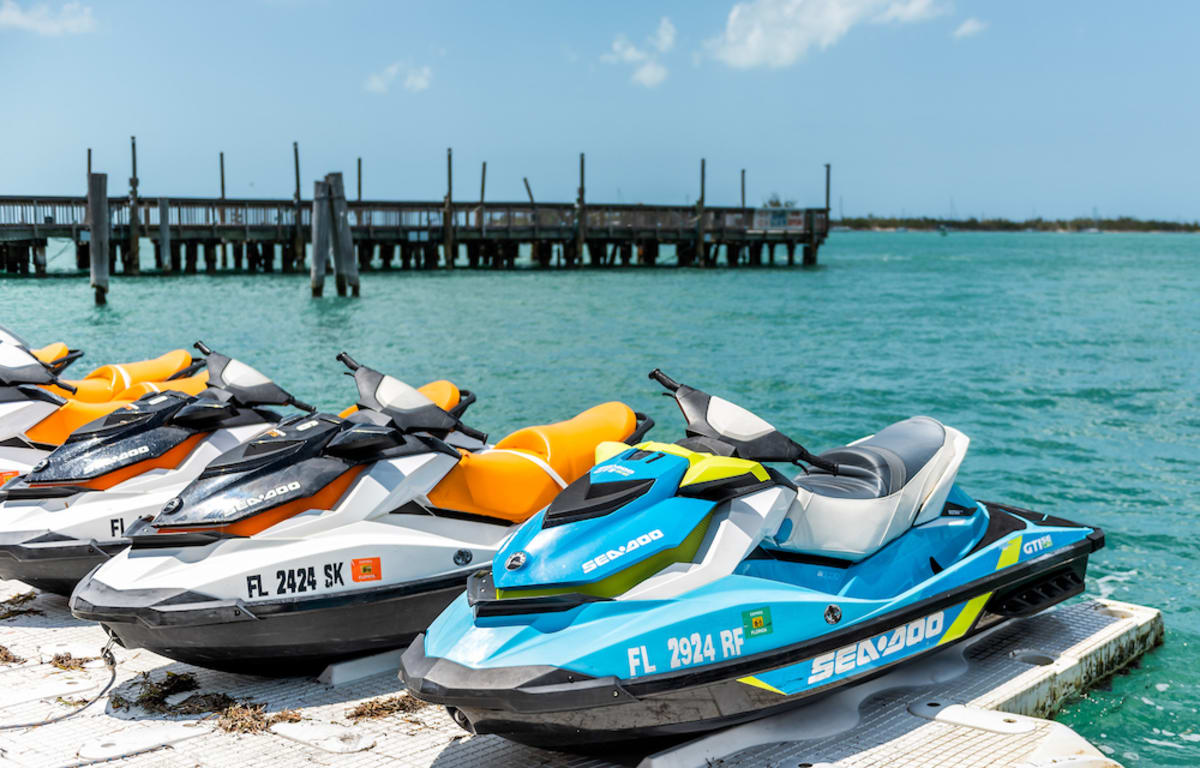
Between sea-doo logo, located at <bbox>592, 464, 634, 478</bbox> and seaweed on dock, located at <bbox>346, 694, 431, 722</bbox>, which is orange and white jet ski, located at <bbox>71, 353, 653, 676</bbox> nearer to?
seaweed on dock, located at <bbox>346, 694, 431, 722</bbox>

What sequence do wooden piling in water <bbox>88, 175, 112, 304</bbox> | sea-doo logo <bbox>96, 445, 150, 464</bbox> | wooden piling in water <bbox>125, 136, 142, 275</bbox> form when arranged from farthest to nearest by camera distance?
wooden piling in water <bbox>125, 136, 142, 275</bbox> → wooden piling in water <bbox>88, 175, 112, 304</bbox> → sea-doo logo <bbox>96, 445, 150, 464</bbox>

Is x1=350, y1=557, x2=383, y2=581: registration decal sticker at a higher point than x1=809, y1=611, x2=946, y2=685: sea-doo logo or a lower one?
higher

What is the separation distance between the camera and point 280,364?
19.1m

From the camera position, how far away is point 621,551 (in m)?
3.44

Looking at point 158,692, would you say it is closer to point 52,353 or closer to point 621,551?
point 621,551

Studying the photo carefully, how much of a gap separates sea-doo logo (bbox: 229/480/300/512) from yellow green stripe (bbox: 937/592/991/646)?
91.1 inches

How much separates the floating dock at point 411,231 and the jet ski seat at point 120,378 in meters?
22.1

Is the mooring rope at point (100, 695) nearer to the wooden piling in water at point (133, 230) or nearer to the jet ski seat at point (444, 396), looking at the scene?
the jet ski seat at point (444, 396)

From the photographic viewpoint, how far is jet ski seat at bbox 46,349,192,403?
20.7ft

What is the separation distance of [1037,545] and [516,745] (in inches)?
83.5

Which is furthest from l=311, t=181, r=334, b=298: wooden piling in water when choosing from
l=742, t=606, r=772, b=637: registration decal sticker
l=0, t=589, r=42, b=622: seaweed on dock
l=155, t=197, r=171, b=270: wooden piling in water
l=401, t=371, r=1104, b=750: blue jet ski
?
l=742, t=606, r=772, b=637: registration decal sticker

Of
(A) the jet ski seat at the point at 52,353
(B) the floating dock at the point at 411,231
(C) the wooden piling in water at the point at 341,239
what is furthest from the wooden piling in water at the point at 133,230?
(A) the jet ski seat at the point at 52,353

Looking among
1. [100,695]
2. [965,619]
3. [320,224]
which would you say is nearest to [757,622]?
[965,619]

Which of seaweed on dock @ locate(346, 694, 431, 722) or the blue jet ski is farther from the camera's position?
seaweed on dock @ locate(346, 694, 431, 722)
